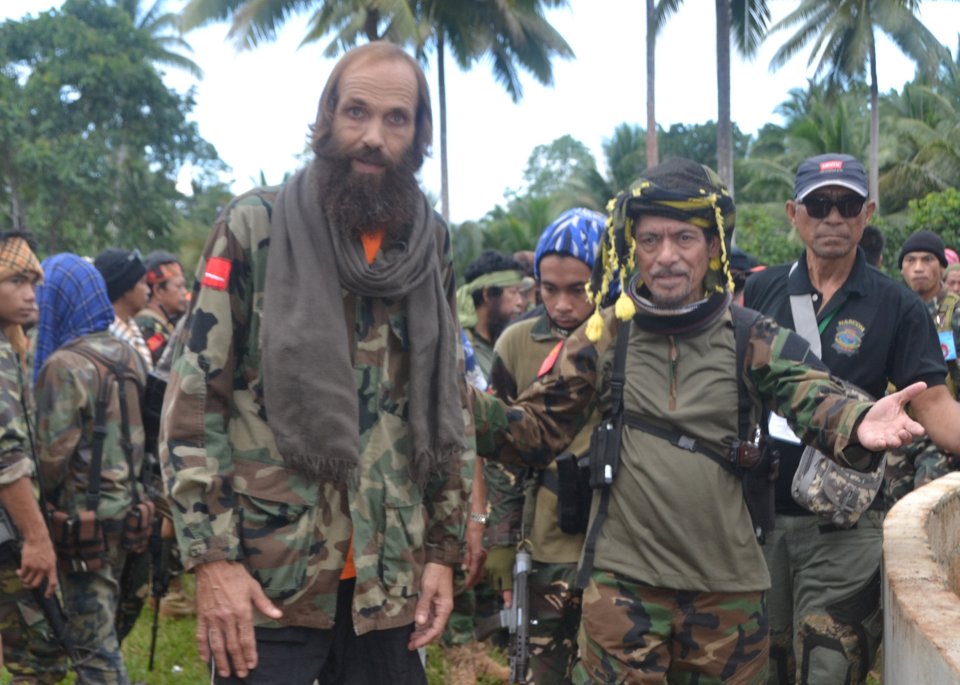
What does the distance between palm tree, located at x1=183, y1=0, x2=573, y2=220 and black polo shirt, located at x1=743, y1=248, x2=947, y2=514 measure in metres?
22.6

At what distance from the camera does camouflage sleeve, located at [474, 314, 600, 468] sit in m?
3.50

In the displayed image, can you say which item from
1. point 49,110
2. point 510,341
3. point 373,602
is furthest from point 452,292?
point 49,110

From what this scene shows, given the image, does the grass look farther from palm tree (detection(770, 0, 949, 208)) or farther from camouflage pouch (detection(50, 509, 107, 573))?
palm tree (detection(770, 0, 949, 208))

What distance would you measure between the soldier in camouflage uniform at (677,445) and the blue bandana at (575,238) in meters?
0.80

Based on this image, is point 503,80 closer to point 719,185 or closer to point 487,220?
point 487,220

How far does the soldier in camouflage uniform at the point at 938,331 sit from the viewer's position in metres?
6.57

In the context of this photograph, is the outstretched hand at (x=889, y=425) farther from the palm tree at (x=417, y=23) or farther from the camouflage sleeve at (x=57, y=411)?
the palm tree at (x=417, y=23)

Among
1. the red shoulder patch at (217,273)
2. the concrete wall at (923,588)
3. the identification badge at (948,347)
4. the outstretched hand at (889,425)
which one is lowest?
the concrete wall at (923,588)

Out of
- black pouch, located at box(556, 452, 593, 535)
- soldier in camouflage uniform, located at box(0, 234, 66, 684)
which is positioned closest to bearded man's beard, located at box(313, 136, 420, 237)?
black pouch, located at box(556, 452, 593, 535)

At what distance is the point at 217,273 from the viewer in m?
2.61

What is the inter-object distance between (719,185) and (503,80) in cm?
3186

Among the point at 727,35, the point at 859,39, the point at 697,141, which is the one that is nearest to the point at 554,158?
the point at 697,141

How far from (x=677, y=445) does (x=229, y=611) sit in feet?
4.66

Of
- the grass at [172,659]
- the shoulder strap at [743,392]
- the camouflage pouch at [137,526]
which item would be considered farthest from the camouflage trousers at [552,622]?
the camouflage pouch at [137,526]
